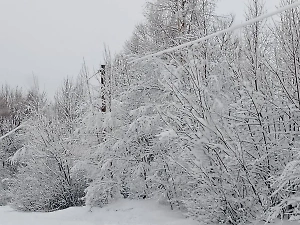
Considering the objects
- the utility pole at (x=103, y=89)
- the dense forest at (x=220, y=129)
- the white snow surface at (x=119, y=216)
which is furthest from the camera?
the utility pole at (x=103, y=89)

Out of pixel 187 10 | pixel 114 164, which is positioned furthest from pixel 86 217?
pixel 187 10

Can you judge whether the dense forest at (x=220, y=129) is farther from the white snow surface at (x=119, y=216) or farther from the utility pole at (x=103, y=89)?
the utility pole at (x=103, y=89)

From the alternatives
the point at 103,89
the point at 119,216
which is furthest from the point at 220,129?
the point at 103,89

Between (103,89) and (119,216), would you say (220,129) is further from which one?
(103,89)

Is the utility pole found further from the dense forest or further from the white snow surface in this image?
the white snow surface

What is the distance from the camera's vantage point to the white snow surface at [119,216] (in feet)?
29.7

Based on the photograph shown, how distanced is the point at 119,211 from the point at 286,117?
5.93 metres

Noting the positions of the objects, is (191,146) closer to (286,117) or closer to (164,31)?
(286,117)

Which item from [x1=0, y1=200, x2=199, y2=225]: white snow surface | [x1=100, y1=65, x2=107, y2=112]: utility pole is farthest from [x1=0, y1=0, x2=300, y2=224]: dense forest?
[x1=100, y1=65, x2=107, y2=112]: utility pole

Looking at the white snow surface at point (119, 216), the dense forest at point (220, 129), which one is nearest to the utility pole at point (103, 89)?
the dense forest at point (220, 129)

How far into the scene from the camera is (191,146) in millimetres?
6691

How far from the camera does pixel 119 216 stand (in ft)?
34.0

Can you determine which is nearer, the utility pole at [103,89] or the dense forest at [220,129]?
the dense forest at [220,129]

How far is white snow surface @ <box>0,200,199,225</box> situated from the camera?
356 inches
